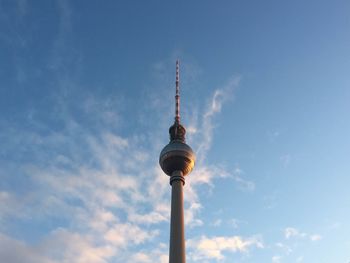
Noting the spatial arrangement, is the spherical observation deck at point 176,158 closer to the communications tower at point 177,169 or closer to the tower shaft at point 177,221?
the communications tower at point 177,169

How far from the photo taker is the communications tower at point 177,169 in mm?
94125

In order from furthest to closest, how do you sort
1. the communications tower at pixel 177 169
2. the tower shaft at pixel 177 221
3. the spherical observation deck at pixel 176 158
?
the spherical observation deck at pixel 176 158, the communications tower at pixel 177 169, the tower shaft at pixel 177 221

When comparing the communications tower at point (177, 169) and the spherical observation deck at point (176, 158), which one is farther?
the spherical observation deck at point (176, 158)

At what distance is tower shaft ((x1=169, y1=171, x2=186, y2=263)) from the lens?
298 ft

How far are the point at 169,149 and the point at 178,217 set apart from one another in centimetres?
1648

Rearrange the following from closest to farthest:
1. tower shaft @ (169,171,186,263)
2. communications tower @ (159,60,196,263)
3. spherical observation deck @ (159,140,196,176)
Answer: tower shaft @ (169,171,186,263)
communications tower @ (159,60,196,263)
spherical observation deck @ (159,140,196,176)

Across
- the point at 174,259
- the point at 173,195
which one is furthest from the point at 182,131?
the point at 174,259

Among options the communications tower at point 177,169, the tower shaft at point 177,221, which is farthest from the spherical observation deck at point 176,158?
the tower shaft at point 177,221

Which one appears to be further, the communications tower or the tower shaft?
the communications tower

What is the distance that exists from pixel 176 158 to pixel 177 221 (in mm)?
15259

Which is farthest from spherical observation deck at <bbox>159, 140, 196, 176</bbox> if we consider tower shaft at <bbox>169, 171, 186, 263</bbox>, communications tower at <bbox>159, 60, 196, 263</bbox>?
tower shaft at <bbox>169, 171, 186, 263</bbox>

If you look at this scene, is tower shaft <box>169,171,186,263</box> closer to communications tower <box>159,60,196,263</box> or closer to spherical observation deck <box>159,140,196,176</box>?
communications tower <box>159,60,196,263</box>

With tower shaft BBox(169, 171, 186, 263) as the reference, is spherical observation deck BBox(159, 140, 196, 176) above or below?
above

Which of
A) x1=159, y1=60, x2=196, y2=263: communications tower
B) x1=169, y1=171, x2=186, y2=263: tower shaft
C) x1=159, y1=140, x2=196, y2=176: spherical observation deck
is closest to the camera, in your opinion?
x1=169, y1=171, x2=186, y2=263: tower shaft
